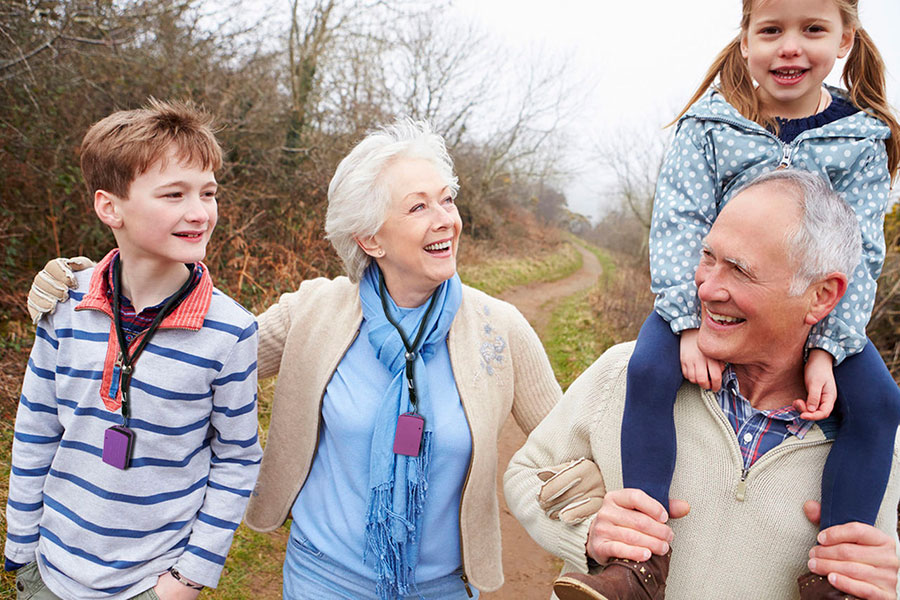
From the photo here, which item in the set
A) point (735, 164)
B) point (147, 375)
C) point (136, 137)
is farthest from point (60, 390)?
point (735, 164)

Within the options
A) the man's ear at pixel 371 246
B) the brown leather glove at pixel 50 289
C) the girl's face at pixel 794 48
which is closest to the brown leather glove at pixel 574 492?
the man's ear at pixel 371 246

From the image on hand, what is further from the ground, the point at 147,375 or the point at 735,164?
the point at 735,164

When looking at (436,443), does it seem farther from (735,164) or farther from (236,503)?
(735,164)

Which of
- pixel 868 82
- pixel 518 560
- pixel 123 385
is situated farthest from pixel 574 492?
pixel 518 560

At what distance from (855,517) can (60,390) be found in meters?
2.14

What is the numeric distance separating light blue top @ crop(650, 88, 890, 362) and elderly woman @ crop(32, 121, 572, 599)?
665 mm

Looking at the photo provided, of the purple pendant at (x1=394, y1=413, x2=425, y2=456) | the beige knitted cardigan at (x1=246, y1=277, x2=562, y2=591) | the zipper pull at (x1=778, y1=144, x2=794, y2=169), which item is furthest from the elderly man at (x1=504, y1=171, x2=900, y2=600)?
the purple pendant at (x1=394, y1=413, x2=425, y2=456)

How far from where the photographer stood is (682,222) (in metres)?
1.66

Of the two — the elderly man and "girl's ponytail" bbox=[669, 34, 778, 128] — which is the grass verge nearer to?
"girl's ponytail" bbox=[669, 34, 778, 128]

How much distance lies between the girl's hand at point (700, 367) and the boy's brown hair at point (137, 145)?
1.49 m

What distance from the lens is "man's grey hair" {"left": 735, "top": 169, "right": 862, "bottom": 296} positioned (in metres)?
1.36

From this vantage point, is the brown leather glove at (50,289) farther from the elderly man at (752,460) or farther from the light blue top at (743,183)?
the light blue top at (743,183)

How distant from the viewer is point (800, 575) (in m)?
1.46

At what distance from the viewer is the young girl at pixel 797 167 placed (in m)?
1.41
